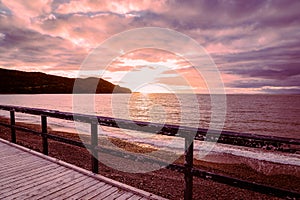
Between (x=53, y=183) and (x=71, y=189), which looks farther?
(x=53, y=183)

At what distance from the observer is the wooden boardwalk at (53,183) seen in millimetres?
3807

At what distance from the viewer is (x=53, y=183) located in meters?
4.28

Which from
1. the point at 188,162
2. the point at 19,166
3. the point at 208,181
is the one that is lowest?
the point at 208,181

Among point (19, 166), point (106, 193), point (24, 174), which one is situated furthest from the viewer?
point (19, 166)

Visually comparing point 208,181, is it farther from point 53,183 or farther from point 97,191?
point 53,183

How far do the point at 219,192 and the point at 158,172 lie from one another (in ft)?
9.08

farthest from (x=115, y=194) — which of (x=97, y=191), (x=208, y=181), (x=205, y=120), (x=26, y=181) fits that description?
(x=205, y=120)

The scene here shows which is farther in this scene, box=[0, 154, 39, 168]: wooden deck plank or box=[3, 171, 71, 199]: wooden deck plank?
box=[0, 154, 39, 168]: wooden deck plank

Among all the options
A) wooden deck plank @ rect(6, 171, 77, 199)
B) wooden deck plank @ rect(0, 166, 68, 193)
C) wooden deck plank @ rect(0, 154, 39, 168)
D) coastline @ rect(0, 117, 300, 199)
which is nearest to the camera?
wooden deck plank @ rect(6, 171, 77, 199)

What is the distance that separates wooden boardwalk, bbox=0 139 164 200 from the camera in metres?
3.81

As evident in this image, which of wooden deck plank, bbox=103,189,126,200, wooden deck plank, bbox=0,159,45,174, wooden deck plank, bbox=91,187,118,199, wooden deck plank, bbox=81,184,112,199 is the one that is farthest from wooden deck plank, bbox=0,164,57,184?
wooden deck plank, bbox=103,189,126,200

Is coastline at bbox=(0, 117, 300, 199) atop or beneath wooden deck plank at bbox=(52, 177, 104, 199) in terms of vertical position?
beneath

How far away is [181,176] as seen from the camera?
339 inches

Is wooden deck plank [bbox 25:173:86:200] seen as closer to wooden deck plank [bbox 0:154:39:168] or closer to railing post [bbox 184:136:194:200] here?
wooden deck plank [bbox 0:154:39:168]
